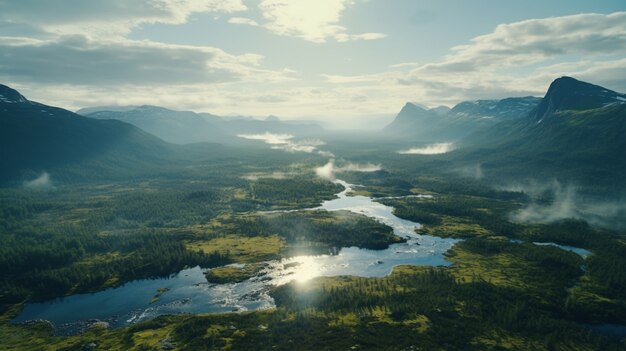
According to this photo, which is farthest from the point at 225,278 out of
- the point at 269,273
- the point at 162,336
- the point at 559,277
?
the point at 559,277

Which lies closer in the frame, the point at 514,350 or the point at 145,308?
the point at 514,350

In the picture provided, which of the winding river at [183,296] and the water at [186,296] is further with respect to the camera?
the water at [186,296]

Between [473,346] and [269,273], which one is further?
[269,273]

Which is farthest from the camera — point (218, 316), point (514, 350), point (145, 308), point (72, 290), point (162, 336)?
point (72, 290)

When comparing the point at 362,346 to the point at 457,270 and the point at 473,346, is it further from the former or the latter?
the point at 457,270

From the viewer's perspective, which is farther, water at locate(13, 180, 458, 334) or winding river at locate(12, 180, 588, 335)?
water at locate(13, 180, 458, 334)

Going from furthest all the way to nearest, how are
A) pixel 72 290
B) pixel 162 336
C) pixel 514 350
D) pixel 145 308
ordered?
pixel 72 290 < pixel 145 308 < pixel 162 336 < pixel 514 350

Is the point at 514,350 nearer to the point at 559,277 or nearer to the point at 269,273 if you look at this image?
the point at 559,277

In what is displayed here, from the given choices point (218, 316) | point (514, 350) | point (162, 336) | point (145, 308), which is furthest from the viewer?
point (145, 308)

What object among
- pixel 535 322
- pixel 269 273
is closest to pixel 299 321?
pixel 269 273
